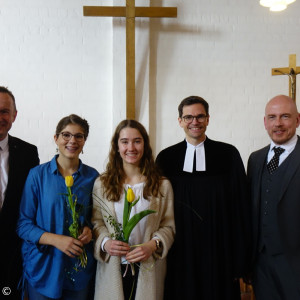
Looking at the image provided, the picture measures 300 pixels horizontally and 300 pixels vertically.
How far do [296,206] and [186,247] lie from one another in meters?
0.81

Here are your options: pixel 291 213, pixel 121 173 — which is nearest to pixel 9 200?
pixel 121 173

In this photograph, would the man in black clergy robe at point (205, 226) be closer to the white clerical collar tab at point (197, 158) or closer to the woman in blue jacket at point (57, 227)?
the white clerical collar tab at point (197, 158)

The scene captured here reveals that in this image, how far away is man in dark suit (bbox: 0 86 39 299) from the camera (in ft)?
7.64

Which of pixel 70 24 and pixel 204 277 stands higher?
pixel 70 24

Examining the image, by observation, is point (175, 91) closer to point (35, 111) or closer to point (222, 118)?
point (222, 118)

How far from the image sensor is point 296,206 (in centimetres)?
229

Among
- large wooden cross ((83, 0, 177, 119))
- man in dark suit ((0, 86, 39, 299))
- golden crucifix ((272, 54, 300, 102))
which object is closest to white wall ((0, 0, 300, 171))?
large wooden cross ((83, 0, 177, 119))

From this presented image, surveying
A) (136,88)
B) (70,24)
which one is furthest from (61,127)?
(70,24)

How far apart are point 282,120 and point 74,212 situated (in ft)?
5.16

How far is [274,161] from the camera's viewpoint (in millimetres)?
2457

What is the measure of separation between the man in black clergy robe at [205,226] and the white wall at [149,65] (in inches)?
86.4

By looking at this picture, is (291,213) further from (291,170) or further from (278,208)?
(291,170)

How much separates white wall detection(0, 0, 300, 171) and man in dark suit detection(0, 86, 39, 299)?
7.26 feet

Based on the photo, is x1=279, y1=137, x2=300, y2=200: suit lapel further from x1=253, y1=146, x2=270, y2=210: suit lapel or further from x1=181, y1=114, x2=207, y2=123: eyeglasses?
x1=181, y1=114, x2=207, y2=123: eyeglasses
